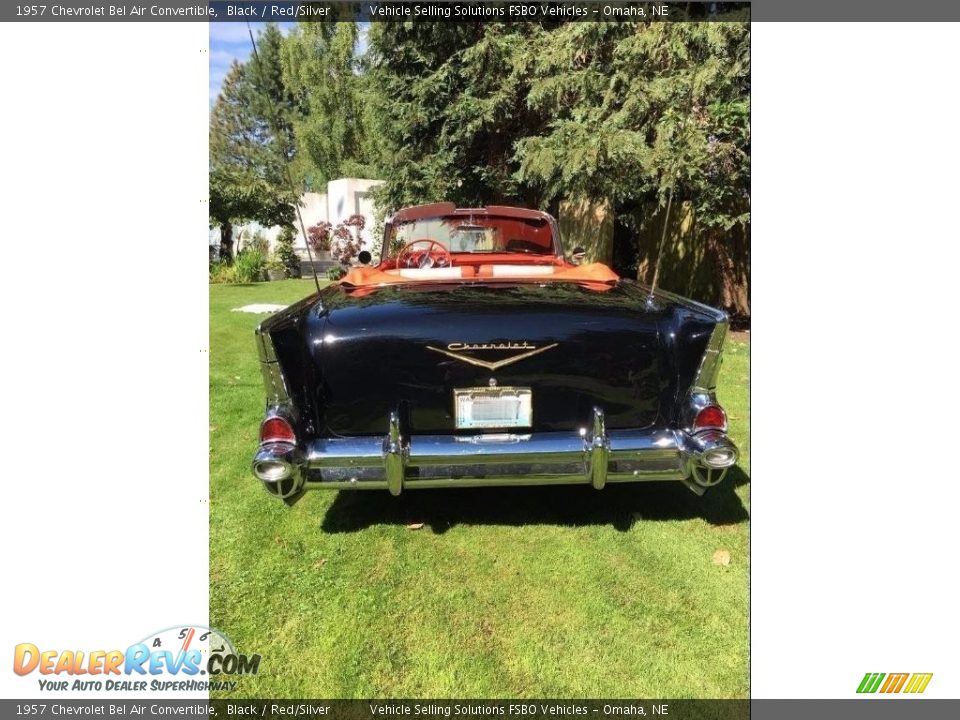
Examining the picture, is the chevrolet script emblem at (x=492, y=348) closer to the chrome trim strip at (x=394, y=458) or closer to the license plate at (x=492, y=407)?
the license plate at (x=492, y=407)

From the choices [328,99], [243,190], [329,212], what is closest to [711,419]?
[328,99]

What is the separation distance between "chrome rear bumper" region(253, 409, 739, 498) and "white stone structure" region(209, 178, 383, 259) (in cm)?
1304

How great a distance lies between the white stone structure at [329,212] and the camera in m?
16.2

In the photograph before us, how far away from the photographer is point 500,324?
2512 mm

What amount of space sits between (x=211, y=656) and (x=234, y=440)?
2.28m

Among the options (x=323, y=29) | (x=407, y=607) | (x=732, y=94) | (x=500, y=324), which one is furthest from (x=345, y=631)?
(x=323, y=29)

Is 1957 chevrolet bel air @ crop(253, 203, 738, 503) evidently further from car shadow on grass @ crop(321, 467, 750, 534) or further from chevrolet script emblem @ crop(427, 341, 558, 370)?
car shadow on grass @ crop(321, 467, 750, 534)

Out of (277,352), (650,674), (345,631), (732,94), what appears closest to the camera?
(650,674)

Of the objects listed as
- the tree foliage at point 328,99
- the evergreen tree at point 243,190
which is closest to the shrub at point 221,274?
the evergreen tree at point 243,190

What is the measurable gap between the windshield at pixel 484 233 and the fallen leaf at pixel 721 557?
2.61 meters

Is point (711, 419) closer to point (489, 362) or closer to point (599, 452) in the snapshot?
point (599, 452)

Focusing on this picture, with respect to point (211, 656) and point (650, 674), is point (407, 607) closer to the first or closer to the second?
point (211, 656)

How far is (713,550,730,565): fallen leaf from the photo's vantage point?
2.63 m

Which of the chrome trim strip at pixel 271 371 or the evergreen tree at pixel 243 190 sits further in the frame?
the evergreen tree at pixel 243 190
